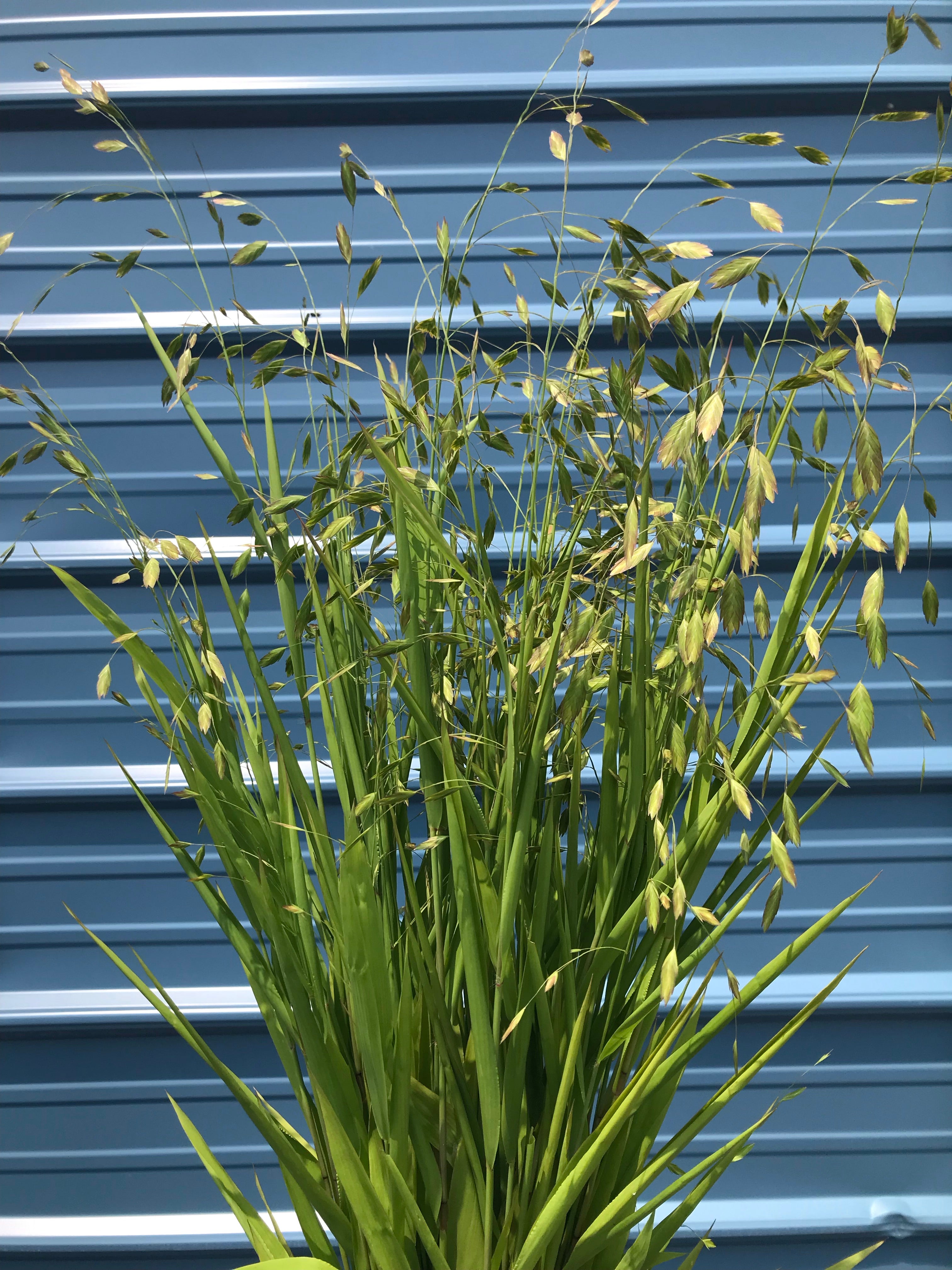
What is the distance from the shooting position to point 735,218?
101cm

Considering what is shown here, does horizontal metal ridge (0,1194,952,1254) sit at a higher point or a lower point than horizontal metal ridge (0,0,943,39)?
lower

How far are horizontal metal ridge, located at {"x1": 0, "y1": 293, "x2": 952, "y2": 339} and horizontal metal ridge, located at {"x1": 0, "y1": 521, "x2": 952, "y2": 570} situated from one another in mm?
242

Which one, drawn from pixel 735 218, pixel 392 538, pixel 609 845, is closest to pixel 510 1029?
pixel 609 845

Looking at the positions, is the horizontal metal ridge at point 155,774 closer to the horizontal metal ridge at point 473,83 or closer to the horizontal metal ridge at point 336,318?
the horizontal metal ridge at point 336,318

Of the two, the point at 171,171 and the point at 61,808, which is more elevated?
the point at 171,171

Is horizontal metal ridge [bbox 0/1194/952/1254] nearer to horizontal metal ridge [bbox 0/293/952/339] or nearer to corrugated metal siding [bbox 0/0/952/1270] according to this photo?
corrugated metal siding [bbox 0/0/952/1270]

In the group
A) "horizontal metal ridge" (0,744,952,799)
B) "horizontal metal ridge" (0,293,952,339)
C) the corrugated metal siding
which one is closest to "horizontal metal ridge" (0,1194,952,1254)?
the corrugated metal siding

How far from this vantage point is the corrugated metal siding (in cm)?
97

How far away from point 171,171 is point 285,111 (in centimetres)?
15

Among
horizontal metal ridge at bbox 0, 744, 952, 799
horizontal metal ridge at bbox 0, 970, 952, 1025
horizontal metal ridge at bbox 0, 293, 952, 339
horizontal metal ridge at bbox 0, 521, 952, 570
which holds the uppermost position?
horizontal metal ridge at bbox 0, 293, 952, 339

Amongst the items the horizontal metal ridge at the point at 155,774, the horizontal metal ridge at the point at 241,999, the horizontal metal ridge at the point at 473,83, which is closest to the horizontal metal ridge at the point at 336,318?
the horizontal metal ridge at the point at 473,83

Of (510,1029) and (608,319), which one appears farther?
(608,319)

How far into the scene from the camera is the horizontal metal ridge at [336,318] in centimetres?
99

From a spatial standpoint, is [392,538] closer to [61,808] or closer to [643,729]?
[643,729]
